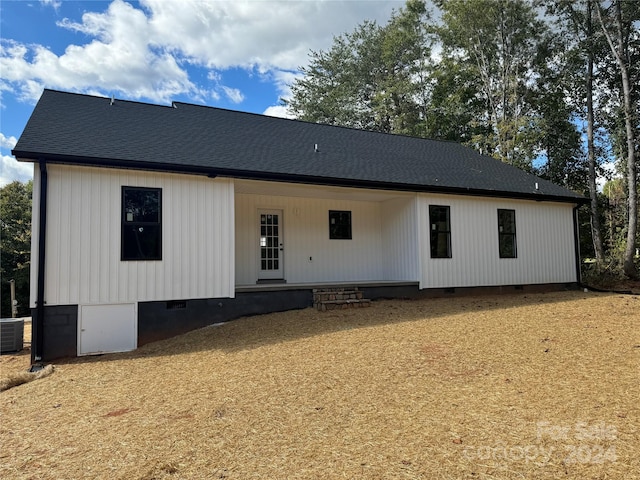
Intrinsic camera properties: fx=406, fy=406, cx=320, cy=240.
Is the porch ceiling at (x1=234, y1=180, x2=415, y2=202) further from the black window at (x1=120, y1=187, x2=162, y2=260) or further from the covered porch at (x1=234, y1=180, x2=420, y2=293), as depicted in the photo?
the black window at (x1=120, y1=187, x2=162, y2=260)

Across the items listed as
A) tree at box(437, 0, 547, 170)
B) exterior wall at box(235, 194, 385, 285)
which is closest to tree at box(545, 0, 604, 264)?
tree at box(437, 0, 547, 170)

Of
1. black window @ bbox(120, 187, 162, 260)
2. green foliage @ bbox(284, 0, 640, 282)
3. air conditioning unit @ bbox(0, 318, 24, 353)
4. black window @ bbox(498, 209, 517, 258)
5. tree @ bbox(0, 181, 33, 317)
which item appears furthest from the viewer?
tree @ bbox(0, 181, 33, 317)

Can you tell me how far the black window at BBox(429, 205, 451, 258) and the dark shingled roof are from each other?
1.87 ft

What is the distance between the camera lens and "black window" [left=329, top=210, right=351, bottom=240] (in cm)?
1157

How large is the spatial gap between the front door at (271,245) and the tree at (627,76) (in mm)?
12151

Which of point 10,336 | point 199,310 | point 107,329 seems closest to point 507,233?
point 199,310

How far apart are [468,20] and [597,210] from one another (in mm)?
10935

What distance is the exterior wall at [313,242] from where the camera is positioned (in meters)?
10.6

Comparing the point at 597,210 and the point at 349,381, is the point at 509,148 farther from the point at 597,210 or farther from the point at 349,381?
the point at 349,381

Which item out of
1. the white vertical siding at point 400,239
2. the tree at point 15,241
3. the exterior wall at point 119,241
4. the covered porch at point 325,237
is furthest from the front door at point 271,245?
the tree at point 15,241

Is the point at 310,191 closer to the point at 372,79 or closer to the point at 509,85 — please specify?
the point at 509,85

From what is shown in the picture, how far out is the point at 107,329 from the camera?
7094mm

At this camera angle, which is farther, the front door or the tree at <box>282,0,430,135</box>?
the tree at <box>282,0,430,135</box>

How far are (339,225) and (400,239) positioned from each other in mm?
1778
